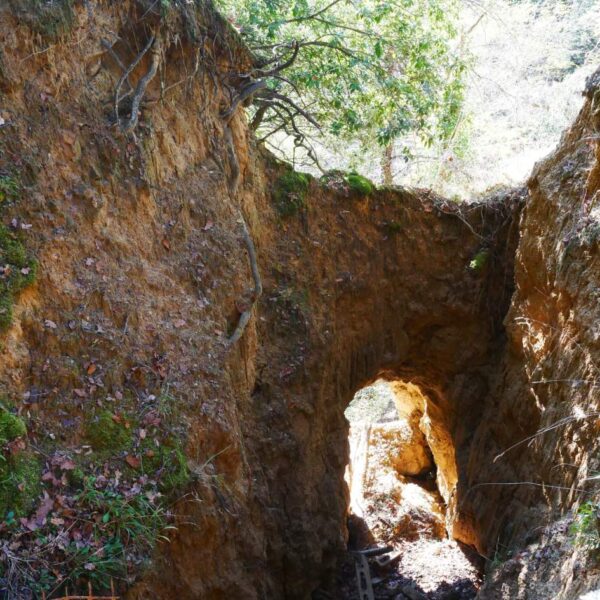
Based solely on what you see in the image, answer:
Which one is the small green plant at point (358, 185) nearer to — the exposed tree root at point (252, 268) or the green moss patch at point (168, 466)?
the exposed tree root at point (252, 268)

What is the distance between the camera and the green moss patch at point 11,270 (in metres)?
4.08

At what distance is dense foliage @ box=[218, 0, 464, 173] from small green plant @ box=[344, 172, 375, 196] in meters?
0.63

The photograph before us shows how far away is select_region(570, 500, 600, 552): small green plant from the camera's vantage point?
3.74 metres

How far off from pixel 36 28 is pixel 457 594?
29.4 feet

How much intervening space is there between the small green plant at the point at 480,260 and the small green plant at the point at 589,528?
18.0 feet

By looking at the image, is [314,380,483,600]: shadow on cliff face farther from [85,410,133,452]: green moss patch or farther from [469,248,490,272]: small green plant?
[85,410,133,452]: green moss patch

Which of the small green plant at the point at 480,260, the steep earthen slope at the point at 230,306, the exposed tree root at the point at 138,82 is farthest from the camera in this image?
the small green plant at the point at 480,260

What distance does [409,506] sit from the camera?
11.4 metres

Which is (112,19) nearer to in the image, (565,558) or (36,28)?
(36,28)

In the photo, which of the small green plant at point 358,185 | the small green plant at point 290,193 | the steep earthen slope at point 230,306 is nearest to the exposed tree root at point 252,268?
the steep earthen slope at point 230,306

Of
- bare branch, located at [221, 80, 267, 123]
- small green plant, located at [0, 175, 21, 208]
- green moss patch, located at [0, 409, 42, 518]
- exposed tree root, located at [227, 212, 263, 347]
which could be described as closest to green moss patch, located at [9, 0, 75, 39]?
small green plant, located at [0, 175, 21, 208]

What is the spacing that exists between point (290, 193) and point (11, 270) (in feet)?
14.9

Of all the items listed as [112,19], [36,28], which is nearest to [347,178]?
[112,19]

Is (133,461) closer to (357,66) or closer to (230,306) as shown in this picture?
(230,306)
